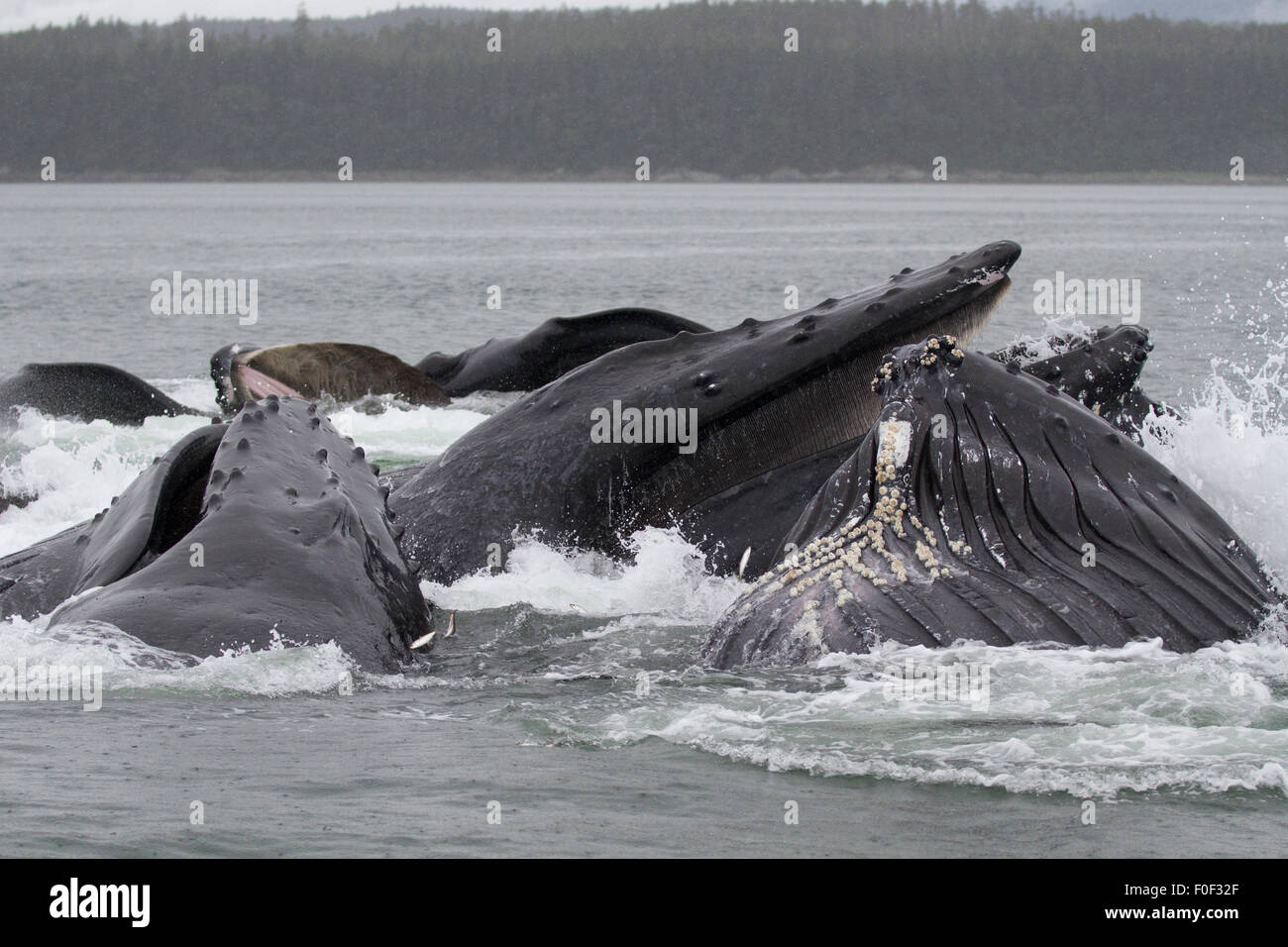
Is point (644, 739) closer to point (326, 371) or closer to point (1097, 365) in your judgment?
point (1097, 365)

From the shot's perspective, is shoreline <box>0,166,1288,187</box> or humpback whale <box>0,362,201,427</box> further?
shoreline <box>0,166,1288,187</box>

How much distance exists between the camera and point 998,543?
5578mm

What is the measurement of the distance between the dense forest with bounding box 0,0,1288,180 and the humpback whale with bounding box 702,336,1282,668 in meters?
142

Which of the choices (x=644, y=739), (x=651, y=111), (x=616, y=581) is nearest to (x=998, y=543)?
(x=644, y=739)

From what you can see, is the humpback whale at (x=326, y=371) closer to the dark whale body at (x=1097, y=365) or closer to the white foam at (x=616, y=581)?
the white foam at (x=616, y=581)

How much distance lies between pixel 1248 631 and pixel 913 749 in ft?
4.01

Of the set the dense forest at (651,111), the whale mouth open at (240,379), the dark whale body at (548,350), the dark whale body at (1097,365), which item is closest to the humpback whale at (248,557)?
the dark whale body at (1097,365)

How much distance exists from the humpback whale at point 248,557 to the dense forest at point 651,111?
142 metres

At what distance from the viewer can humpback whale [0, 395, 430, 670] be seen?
18.7ft

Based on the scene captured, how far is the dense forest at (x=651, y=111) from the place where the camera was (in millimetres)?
149625

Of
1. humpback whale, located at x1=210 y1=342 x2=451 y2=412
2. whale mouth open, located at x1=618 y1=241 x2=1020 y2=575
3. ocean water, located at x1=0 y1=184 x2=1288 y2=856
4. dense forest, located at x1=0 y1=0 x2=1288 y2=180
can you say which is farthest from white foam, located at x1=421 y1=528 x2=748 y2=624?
dense forest, located at x1=0 y1=0 x2=1288 y2=180

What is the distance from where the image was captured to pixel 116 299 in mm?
35031

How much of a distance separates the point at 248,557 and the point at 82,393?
883 centimetres

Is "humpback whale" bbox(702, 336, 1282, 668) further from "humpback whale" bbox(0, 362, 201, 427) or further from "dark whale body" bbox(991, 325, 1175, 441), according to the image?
"humpback whale" bbox(0, 362, 201, 427)
